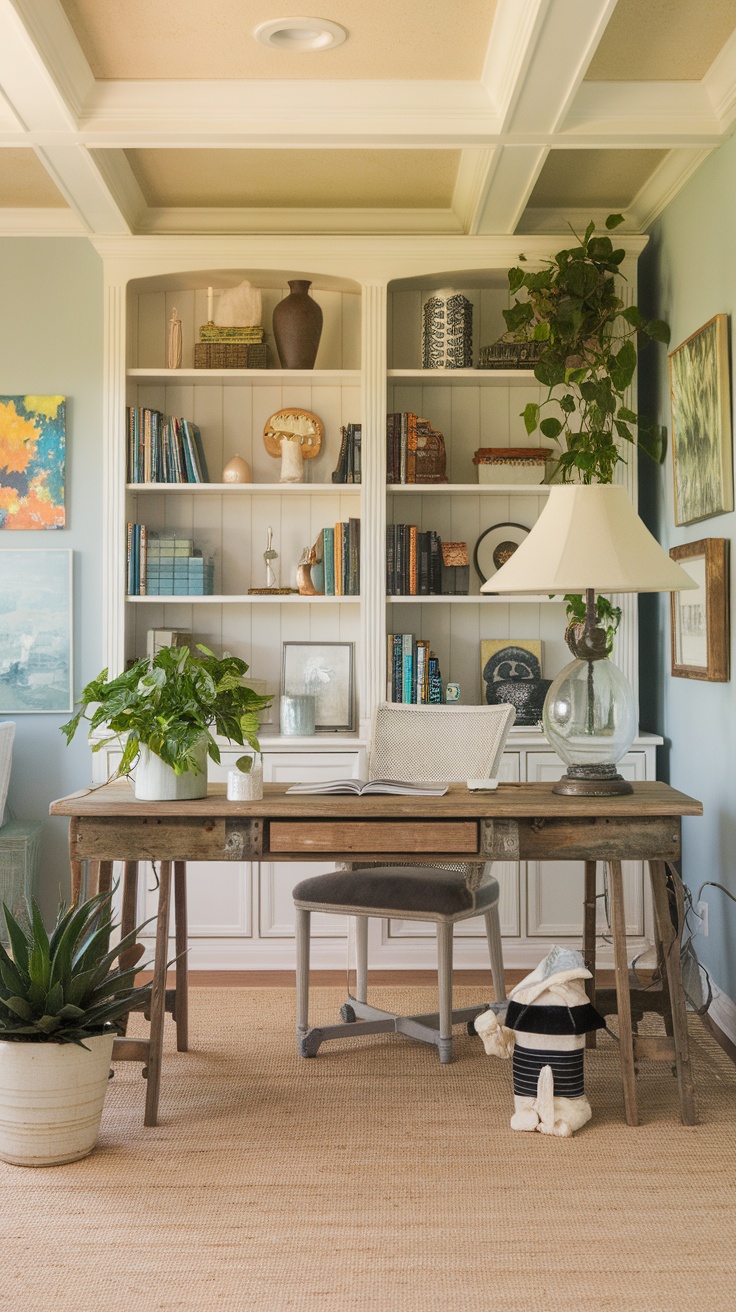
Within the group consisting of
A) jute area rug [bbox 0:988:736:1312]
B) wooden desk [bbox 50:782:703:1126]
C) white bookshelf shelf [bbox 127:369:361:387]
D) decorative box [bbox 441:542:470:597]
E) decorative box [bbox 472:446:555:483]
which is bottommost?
jute area rug [bbox 0:988:736:1312]

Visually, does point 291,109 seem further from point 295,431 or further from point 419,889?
point 419,889

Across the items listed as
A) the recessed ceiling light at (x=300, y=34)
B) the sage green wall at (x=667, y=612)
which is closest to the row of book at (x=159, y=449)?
the recessed ceiling light at (x=300, y=34)

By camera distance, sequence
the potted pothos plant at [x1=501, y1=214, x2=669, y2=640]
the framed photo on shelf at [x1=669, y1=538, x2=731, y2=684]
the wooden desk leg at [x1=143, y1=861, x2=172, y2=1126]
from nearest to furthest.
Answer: the wooden desk leg at [x1=143, y1=861, x2=172, y2=1126] < the framed photo on shelf at [x1=669, y1=538, x2=731, y2=684] < the potted pothos plant at [x1=501, y1=214, x2=669, y2=640]

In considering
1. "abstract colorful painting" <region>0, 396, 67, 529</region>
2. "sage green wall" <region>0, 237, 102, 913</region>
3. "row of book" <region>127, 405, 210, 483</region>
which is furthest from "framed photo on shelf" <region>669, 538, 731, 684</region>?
"abstract colorful painting" <region>0, 396, 67, 529</region>

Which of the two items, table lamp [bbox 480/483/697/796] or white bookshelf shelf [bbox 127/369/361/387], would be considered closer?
table lamp [bbox 480/483/697/796]

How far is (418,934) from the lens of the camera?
159 inches

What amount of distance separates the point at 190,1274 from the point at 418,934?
209 cm

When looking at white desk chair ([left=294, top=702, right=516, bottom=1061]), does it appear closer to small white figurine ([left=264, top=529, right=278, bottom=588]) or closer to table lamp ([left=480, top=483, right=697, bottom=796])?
table lamp ([left=480, top=483, right=697, bottom=796])

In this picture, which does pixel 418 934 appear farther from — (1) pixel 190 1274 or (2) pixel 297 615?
(1) pixel 190 1274

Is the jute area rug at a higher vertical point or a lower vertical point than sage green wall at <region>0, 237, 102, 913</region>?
lower

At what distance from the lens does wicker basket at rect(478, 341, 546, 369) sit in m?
4.15

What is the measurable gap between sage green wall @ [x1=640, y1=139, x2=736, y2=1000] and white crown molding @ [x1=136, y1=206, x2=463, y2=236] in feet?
2.65

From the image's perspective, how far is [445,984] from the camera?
3025mm

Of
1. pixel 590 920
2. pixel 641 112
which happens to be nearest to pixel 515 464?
pixel 641 112
